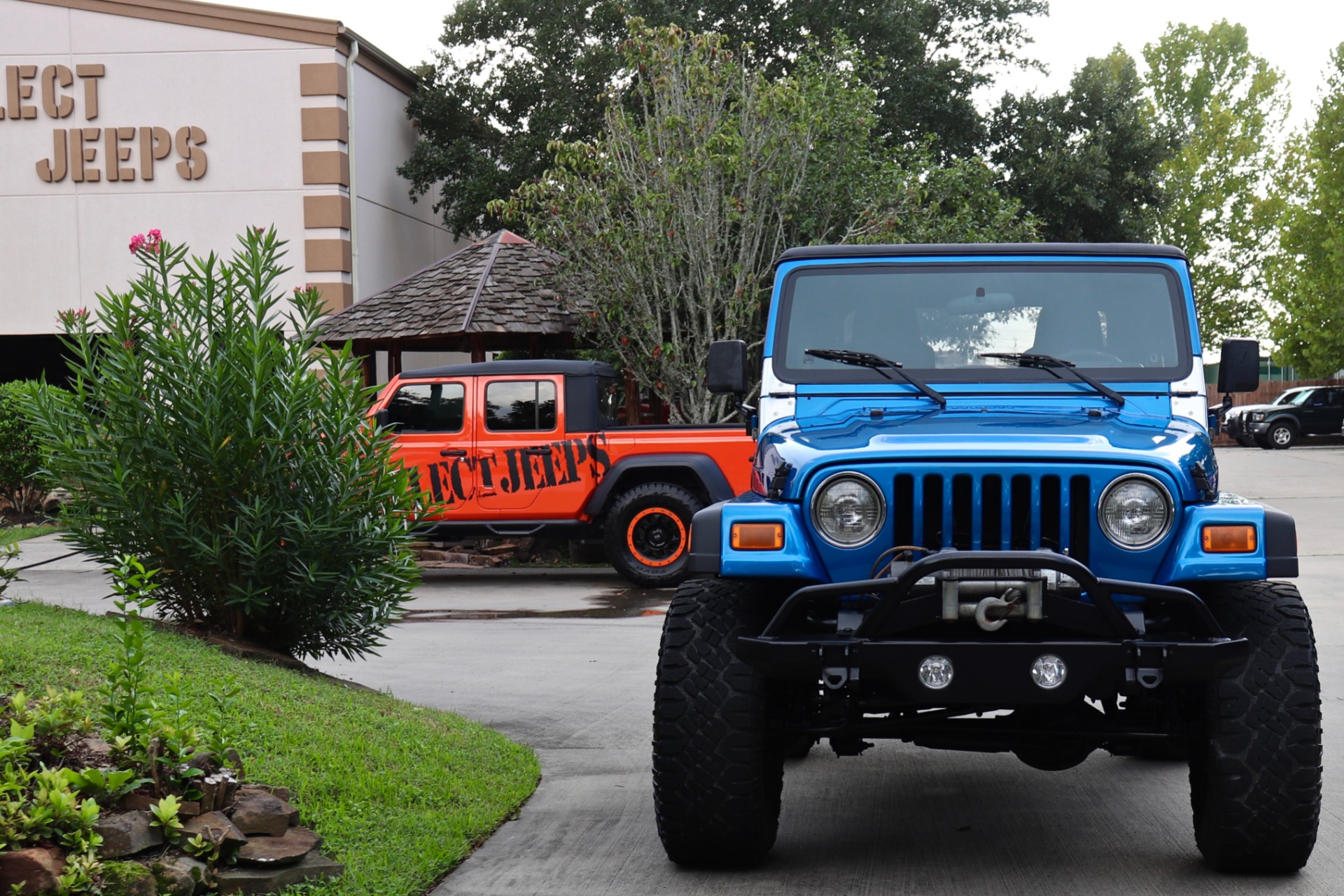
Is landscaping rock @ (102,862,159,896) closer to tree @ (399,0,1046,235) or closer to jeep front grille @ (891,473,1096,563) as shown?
jeep front grille @ (891,473,1096,563)

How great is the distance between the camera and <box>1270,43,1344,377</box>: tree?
124ft

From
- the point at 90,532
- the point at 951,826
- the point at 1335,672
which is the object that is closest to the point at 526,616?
the point at 90,532

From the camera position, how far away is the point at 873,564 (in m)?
4.53

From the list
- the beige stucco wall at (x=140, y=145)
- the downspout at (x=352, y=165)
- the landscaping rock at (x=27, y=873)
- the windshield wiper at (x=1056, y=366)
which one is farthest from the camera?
the downspout at (x=352, y=165)

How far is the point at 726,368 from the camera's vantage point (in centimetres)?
616

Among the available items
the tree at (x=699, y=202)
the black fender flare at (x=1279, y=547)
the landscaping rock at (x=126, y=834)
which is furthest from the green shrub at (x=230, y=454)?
the tree at (x=699, y=202)

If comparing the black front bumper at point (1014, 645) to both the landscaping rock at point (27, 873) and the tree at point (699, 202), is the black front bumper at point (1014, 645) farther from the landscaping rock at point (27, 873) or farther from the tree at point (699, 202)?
the tree at point (699, 202)

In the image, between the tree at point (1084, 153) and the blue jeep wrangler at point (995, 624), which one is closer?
the blue jeep wrangler at point (995, 624)

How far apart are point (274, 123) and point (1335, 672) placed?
55.1 feet

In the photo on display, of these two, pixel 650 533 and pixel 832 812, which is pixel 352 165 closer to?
pixel 650 533

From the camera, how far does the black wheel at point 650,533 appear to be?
13469 mm

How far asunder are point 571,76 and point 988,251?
21.3 metres

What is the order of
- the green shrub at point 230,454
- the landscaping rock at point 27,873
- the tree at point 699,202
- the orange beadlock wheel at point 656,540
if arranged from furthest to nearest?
the tree at point 699,202, the orange beadlock wheel at point 656,540, the green shrub at point 230,454, the landscaping rock at point 27,873

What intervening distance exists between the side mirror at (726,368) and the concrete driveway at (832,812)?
1727mm
